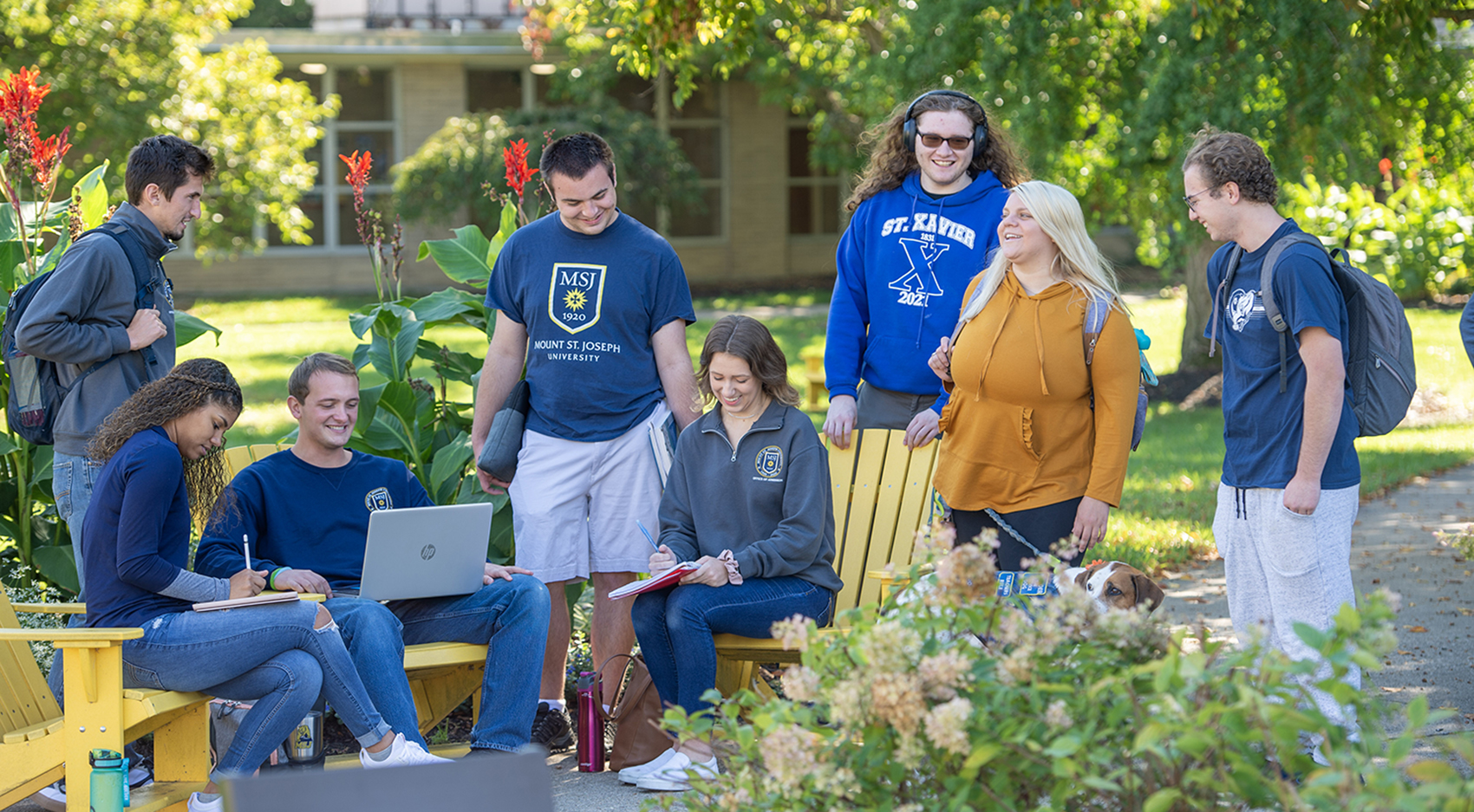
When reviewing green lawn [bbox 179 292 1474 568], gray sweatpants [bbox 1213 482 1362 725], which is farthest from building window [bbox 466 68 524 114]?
gray sweatpants [bbox 1213 482 1362 725]

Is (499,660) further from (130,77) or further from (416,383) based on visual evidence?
(130,77)

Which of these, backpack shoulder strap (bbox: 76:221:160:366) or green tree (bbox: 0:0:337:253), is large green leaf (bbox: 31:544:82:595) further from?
green tree (bbox: 0:0:337:253)

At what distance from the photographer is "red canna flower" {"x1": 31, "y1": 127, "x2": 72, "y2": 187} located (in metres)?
5.04

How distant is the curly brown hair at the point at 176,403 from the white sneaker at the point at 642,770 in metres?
1.60

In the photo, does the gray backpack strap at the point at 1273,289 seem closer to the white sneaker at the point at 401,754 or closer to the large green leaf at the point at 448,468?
the white sneaker at the point at 401,754

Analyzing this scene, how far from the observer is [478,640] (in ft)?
14.1

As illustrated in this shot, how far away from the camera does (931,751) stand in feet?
7.31

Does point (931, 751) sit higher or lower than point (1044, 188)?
lower

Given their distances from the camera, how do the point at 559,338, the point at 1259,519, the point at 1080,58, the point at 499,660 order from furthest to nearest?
the point at 1080,58 < the point at 559,338 < the point at 499,660 < the point at 1259,519

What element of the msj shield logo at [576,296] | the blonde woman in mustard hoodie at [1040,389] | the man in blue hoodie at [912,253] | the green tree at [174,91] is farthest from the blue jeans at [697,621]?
the green tree at [174,91]

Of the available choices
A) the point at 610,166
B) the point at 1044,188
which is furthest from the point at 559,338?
the point at 1044,188

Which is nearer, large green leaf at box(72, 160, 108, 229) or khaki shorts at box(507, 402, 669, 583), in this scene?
khaki shorts at box(507, 402, 669, 583)

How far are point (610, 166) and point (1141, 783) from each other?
9.97 feet

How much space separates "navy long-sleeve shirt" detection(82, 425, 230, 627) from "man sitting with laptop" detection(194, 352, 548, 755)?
0.28 metres
